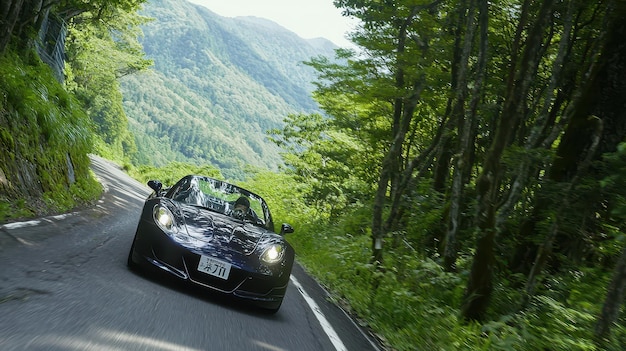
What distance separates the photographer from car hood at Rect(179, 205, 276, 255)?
18.1ft

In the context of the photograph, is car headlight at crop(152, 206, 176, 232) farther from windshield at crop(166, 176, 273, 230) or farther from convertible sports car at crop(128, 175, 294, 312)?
windshield at crop(166, 176, 273, 230)

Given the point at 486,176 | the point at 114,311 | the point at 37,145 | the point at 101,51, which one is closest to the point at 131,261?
the point at 114,311

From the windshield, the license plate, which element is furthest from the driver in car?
the license plate

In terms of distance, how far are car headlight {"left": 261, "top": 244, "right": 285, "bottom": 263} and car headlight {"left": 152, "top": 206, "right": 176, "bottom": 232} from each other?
1.01 m

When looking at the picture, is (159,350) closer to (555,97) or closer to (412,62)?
(412,62)

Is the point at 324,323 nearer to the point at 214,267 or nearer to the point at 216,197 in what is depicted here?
the point at 214,267

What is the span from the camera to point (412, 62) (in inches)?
475

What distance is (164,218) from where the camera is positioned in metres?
5.57

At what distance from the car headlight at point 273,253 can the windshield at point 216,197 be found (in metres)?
0.78

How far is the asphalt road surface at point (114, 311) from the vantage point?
3379mm

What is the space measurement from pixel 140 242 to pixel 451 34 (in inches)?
416

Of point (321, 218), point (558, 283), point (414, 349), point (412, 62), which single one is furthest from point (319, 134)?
point (414, 349)

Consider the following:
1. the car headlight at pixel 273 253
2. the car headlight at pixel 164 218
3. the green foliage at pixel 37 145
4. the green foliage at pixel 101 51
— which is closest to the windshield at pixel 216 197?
the car headlight at pixel 164 218

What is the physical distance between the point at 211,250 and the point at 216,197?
1.53 m
